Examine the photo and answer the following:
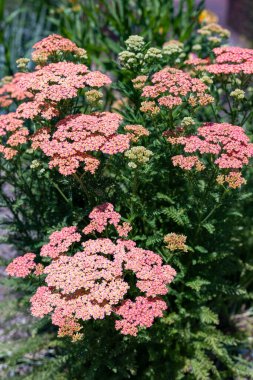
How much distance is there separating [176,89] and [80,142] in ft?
2.21

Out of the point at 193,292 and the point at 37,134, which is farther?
the point at 193,292

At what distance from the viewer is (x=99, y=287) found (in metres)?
2.27

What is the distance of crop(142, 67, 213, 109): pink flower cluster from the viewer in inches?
106

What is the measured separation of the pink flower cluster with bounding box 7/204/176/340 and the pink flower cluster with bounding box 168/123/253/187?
0.54 meters

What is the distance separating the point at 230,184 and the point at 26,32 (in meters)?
6.16

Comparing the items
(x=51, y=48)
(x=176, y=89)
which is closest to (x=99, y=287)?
(x=176, y=89)

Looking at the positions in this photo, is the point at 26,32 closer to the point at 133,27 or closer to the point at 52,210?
the point at 133,27

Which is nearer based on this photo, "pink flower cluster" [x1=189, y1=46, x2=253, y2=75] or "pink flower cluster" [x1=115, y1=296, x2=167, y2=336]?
"pink flower cluster" [x1=115, y1=296, x2=167, y2=336]

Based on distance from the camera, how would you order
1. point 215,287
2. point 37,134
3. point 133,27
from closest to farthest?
point 37,134 → point 215,287 → point 133,27

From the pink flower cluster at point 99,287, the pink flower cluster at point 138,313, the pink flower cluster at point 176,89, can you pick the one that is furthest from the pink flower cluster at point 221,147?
the pink flower cluster at point 138,313

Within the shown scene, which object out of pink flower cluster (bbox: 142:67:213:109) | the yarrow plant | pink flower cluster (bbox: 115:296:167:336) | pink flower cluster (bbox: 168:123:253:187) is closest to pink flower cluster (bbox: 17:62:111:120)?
the yarrow plant

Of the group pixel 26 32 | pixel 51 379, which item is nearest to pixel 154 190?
Result: pixel 51 379

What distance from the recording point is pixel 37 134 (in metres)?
2.69

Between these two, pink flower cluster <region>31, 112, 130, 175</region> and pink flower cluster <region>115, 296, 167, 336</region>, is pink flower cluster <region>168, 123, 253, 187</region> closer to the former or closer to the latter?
pink flower cluster <region>31, 112, 130, 175</region>
